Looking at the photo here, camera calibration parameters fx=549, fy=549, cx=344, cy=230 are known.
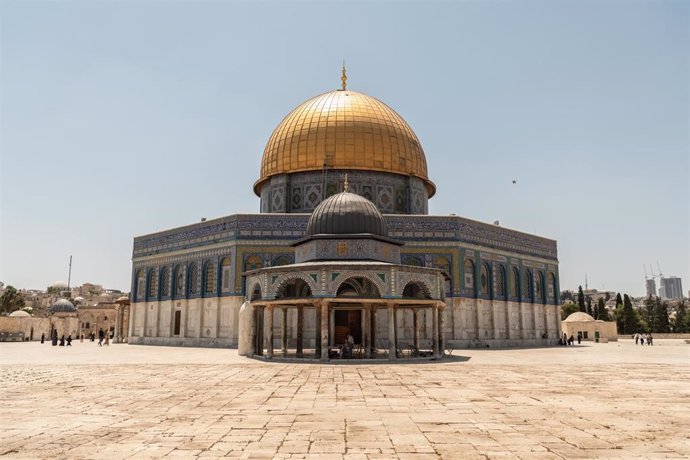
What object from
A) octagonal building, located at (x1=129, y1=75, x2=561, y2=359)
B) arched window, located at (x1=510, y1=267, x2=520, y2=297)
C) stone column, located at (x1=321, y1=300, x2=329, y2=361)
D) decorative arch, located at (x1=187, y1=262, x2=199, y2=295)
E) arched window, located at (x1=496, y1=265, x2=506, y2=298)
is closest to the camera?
stone column, located at (x1=321, y1=300, x2=329, y2=361)

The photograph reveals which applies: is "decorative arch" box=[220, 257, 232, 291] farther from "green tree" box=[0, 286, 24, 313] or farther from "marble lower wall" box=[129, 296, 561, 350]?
"green tree" box=[0, 286, 24, 313]

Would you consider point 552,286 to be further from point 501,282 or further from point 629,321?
point 629,321

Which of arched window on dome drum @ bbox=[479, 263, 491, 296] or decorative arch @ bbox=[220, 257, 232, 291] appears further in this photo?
arched window on dome drum @ bbox=[479, 263, 491, 296]

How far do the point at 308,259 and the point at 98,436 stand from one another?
646 inches

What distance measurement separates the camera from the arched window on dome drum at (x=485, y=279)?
3524cm

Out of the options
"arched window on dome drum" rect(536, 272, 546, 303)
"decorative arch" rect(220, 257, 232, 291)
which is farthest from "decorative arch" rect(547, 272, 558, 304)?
"decorative arch" rect(220, 257, 232, 291)

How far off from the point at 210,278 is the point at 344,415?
2778cm

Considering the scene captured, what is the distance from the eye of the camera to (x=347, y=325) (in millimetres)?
30906

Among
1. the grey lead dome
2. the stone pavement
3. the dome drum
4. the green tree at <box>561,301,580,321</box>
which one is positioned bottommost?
the stone pavement

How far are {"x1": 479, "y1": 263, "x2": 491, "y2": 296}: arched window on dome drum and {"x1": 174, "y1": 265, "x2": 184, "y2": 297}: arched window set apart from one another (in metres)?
19.8

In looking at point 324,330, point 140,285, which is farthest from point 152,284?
point 324,330

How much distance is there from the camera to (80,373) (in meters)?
16.7

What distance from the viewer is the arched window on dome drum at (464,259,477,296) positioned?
34331 millimetres

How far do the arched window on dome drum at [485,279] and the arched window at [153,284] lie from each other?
22528 millimetres
